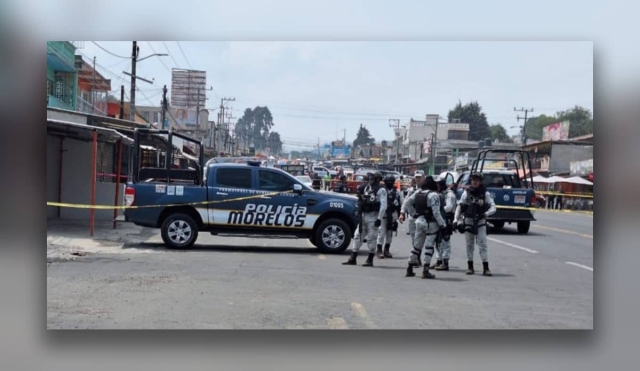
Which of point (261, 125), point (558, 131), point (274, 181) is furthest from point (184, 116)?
point (558, 131)

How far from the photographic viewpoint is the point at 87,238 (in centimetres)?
1549

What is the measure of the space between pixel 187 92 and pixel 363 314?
37.5ft

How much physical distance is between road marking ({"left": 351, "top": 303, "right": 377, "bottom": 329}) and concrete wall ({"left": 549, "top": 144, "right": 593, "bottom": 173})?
22.7 metres

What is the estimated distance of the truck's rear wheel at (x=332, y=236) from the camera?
47.1 feet

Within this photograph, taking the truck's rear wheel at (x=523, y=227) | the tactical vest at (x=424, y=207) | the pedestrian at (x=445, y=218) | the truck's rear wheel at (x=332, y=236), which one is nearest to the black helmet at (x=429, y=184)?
the tactical vest at (x=424, y=207)

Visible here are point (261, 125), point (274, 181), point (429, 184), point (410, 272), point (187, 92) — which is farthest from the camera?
point (187, 92)

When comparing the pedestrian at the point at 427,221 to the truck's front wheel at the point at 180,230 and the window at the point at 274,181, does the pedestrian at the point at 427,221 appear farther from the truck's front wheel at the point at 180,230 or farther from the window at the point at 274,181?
the truck's front wheel at the point at 180,230

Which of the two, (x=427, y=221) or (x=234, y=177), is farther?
(x=234, y=177)

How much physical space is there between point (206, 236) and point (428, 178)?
7252 mm

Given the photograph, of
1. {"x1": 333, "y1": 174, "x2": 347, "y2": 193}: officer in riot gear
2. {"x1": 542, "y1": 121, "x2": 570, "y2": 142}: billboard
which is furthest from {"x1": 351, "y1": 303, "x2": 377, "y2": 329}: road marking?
{"x1": 542, "y1": 121, "x2": 570, "y2": 142}: billboard

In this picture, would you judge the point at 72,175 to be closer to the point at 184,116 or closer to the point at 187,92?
the point at 187,92

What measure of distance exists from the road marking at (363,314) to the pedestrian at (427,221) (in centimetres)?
260

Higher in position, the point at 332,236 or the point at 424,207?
the point at 424,207
